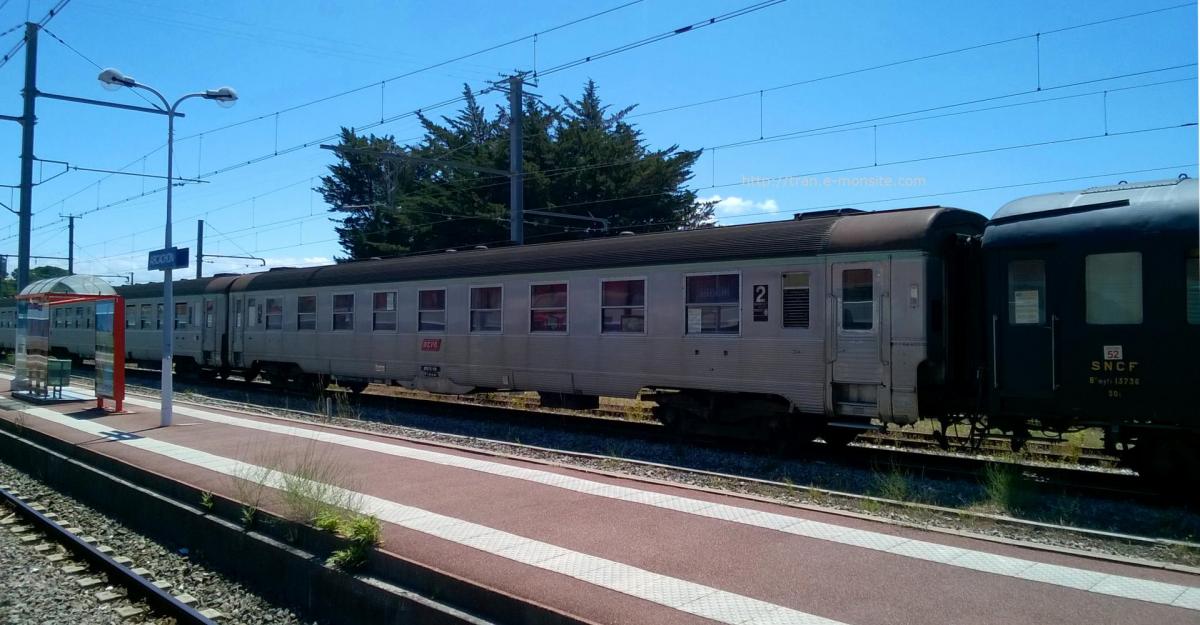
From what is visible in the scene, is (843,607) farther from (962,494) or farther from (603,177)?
(603,177)

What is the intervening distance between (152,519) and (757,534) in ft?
22.3

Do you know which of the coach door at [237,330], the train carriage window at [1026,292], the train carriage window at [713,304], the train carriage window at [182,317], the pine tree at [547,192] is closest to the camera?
the train carriage window at [1026,292]

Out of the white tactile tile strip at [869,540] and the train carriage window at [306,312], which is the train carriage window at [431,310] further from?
the white tactile tile strip at [869,540]

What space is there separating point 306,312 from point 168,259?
6092 mm

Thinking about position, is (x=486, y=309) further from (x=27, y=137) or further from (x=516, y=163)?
(x=27, y=137)

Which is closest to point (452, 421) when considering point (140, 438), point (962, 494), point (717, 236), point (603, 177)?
point (140, 438)

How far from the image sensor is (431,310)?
1700cm

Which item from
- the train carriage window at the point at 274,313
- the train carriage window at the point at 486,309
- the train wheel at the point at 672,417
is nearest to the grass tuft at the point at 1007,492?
the train wheel at the point at 672,417

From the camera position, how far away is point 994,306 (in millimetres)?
9656

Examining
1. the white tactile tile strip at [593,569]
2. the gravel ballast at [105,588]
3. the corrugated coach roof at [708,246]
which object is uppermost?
the corrugated coach roof at [708,246]

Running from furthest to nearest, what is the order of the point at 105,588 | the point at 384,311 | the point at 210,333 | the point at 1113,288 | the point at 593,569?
the point at 210,333 → the point at 384,311 → the point at 1113,288 → the point at 105,588 → the point at 593,569

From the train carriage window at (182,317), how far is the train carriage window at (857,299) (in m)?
21.2

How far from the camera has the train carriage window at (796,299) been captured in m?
11.2

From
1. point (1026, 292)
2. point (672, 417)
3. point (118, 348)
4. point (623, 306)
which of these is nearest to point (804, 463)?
point (672, 417)
